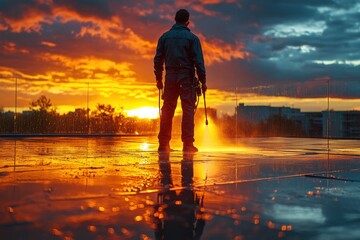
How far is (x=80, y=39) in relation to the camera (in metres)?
20.7

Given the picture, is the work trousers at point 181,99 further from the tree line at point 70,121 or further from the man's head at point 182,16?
the tree line at point 70,121

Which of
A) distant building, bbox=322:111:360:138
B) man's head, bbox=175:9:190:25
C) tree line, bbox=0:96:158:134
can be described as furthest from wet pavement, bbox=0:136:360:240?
distant building, bbox=322:111:360:138

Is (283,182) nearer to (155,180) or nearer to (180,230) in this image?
(155,180)

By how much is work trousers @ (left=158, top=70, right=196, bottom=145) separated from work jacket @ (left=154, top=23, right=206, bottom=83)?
0.12 metres

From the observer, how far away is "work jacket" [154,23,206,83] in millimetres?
6996

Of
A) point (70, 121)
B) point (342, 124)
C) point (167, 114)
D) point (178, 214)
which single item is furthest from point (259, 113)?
point (178, 214)

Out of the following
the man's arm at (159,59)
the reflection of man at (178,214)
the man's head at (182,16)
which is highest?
the man's head at (182,16)

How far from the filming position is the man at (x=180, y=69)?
7.01 m

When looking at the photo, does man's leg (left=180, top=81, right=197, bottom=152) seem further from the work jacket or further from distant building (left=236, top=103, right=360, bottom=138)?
distant building (left=236, top=103, right=360, bottom=138)

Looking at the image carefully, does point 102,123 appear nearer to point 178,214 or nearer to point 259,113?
point 259,113

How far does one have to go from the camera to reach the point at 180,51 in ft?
22.9

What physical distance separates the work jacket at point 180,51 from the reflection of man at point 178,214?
3.48 meters

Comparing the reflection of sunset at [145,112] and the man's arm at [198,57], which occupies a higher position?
the man's arm at [198,57]

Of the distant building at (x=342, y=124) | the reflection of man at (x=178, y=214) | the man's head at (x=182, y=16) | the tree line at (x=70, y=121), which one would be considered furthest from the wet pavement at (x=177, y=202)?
the distant building at (x=342, y=124)
